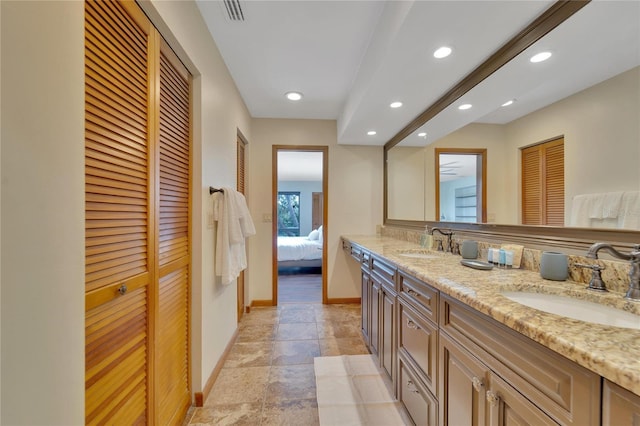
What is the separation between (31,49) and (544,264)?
1825 mm

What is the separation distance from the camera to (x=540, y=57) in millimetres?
1317

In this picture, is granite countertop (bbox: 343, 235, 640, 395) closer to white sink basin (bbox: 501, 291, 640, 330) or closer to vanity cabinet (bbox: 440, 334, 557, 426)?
white sink basin (bbox: 501, 291, 640, 330)

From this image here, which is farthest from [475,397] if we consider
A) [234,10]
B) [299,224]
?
[299,224]

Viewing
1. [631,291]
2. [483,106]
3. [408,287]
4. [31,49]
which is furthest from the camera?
[483,106]

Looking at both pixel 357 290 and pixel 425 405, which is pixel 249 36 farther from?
pixel 357 290

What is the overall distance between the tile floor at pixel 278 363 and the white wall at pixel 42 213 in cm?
118

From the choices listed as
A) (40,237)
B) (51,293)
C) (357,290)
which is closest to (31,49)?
(40,237)

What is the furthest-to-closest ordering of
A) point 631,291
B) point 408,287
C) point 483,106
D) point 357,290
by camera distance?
point 357,290 < point 483,106 < point 408,287 < point 631,291

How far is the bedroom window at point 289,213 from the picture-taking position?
28.5 ft

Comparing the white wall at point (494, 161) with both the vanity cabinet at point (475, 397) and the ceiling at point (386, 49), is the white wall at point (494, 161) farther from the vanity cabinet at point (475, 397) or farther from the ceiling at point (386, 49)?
the vanity cabinet at point (475, 397)

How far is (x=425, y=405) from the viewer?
126 cm

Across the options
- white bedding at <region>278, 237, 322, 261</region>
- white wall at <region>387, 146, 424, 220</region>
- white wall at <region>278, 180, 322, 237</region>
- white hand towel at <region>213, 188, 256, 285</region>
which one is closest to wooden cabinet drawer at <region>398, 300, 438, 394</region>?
white hand towel at <region>213, 188, 256, 285</region>

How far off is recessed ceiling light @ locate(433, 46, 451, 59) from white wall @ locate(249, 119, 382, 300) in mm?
1997

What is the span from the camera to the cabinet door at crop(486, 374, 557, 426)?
0.69 meters
